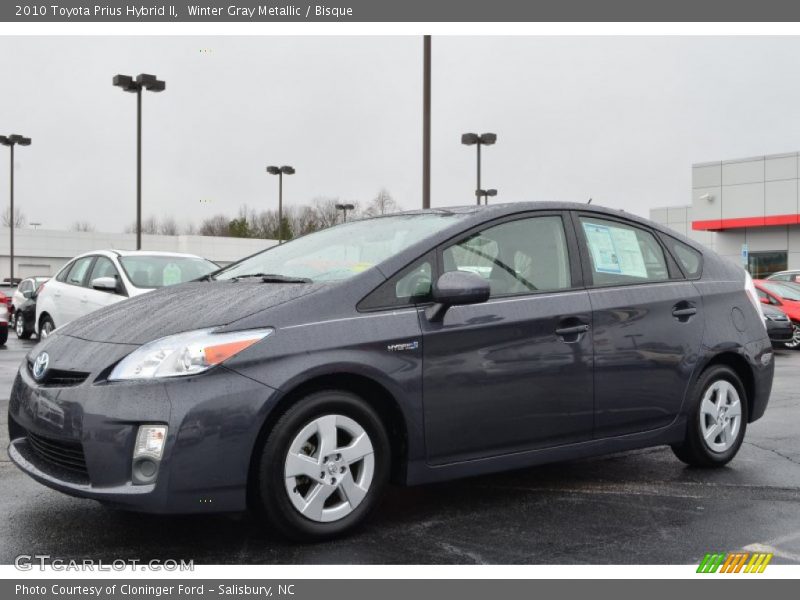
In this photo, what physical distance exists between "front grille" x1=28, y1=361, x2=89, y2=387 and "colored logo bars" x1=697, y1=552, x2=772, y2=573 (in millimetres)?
2655

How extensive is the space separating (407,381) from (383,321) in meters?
0.29

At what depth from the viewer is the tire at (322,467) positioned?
3.94 m

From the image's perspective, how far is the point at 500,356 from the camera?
458cm

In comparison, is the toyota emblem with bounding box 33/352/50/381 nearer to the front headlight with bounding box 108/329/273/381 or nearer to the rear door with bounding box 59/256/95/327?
the front headlight with bounding box 108/329/273/381

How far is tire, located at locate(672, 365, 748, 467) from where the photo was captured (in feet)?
18.4

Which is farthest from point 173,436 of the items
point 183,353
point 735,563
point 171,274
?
point 171,274

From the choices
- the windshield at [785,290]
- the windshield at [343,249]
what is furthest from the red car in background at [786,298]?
the windshield at [343,249]

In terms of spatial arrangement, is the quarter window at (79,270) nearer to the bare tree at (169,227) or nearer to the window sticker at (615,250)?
the window sticker at (615,250)

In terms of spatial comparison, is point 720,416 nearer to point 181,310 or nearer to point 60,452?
point 181,310

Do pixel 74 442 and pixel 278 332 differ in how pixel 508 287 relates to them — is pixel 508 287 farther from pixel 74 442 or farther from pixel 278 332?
pixel 74 442

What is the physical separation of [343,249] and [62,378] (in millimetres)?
1509

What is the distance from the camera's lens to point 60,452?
13.3 ft

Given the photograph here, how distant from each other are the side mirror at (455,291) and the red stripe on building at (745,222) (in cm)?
3471
